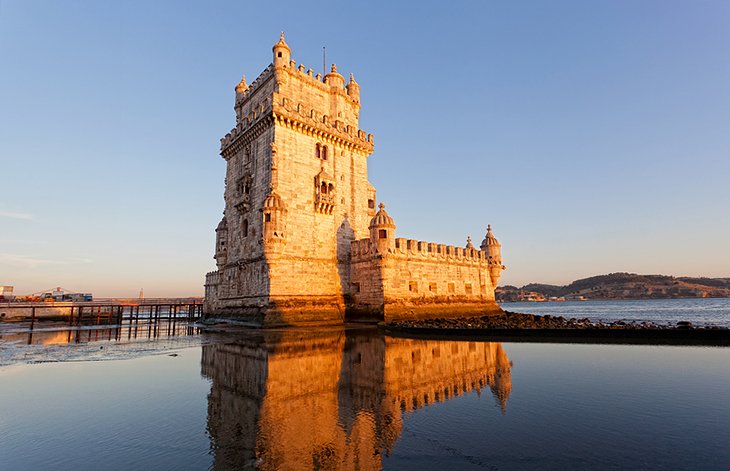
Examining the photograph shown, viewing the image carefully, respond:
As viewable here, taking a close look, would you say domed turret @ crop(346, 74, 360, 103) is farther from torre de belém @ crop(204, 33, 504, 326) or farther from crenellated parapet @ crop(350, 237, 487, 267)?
crenellated parapet @ crop(350, 237, 487, 267)

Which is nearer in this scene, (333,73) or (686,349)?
(686,349)

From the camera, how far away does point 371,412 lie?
23.2 ft

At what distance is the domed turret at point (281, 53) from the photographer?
93.5 ft

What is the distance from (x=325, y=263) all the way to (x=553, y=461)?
2457cm

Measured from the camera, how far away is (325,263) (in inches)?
1136

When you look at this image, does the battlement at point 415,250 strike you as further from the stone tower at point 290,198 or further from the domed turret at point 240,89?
the domed turret at point 240,89

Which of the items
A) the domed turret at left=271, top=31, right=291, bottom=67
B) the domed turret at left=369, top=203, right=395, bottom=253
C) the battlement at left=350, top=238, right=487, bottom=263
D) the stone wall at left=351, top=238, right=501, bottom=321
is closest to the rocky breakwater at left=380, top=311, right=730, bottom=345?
the stone wall at left=351, top=238, right=501, bottom=321

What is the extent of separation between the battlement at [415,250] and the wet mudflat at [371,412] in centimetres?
1551

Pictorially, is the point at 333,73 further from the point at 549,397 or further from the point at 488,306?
the point at 549,397

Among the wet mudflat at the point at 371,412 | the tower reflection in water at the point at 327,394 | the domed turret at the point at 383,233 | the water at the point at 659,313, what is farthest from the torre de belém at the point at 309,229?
the water at the point at 659,313

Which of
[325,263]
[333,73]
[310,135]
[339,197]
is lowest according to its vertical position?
[325,263]

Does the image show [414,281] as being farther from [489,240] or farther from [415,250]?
[489,240]

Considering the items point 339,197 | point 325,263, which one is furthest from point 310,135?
point 325,263

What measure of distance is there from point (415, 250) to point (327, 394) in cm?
2230
